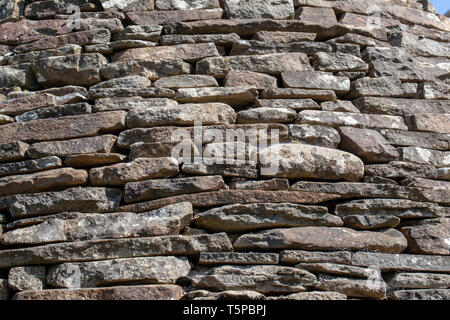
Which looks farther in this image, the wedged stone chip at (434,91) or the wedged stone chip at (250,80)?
the wedged stone chip at (434,91)

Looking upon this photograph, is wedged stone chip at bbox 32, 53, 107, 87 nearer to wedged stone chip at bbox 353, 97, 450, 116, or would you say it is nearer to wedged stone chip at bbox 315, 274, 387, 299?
wedged stone chip at bbox 353, 97, 450, 116

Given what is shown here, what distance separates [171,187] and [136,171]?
0.62 feet

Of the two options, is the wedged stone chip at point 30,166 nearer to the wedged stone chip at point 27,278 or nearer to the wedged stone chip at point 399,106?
the wedged stone chip at point 27,278

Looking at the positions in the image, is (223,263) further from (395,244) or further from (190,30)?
(190,30)

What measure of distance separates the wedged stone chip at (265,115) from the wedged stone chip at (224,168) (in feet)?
0.95

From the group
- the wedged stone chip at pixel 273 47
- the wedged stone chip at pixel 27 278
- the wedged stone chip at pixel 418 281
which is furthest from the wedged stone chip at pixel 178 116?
the wedged stone chip at pixel 418 281

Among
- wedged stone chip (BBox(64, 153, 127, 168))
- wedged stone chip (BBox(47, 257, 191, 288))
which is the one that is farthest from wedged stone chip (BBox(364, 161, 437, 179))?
wedged stone chip (BBox(64, 153, 127, 168))

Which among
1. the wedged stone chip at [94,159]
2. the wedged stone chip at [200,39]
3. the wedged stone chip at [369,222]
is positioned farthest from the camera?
the wedged stone chip at [200,39]

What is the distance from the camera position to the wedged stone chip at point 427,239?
100 inches

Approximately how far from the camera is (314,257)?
2357 millimetres

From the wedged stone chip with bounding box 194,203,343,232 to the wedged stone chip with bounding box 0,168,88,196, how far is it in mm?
606

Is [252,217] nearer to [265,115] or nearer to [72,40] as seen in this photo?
[265,115]

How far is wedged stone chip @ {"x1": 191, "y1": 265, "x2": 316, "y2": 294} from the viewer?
89.0 inches

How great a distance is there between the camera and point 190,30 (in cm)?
314
